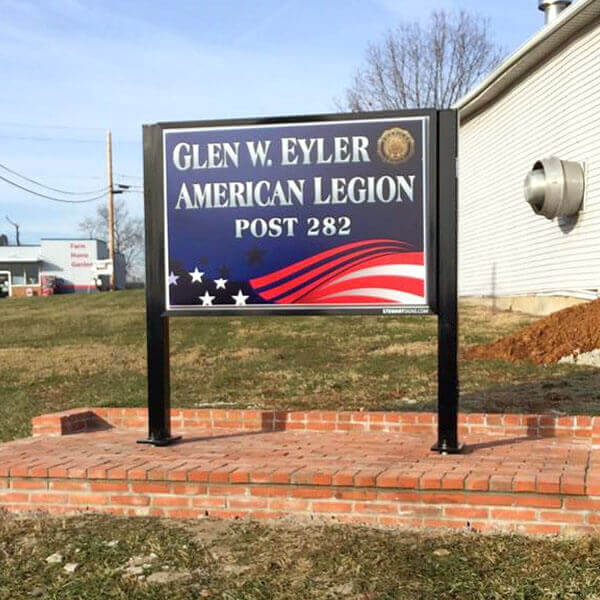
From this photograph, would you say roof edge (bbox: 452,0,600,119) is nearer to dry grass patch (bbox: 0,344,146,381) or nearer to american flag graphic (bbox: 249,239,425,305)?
dry grass patch (bbox: 0,344,146,381)

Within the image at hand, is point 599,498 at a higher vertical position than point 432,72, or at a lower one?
lower

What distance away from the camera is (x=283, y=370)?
1048cm

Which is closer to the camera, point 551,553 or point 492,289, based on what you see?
point 551,553

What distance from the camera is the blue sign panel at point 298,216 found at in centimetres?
489

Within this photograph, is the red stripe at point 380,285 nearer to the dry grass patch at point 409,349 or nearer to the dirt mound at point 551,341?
the dirt mound at point 551,341

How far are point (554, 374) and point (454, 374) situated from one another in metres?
4.94

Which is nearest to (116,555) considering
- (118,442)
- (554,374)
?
(118,442)

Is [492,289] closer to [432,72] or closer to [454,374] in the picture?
[454,374]

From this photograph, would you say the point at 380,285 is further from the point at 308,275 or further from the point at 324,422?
the point at 324,422

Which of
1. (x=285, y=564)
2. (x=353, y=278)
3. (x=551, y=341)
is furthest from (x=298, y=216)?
(x=551, y=341)

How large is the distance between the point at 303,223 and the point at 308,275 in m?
0.37

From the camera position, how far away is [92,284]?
199ft

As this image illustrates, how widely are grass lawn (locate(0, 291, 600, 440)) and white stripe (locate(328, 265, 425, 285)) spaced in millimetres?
2666

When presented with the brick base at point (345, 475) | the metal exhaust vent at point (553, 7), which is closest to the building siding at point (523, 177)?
the metal exhaust vent at point (553, 7)
